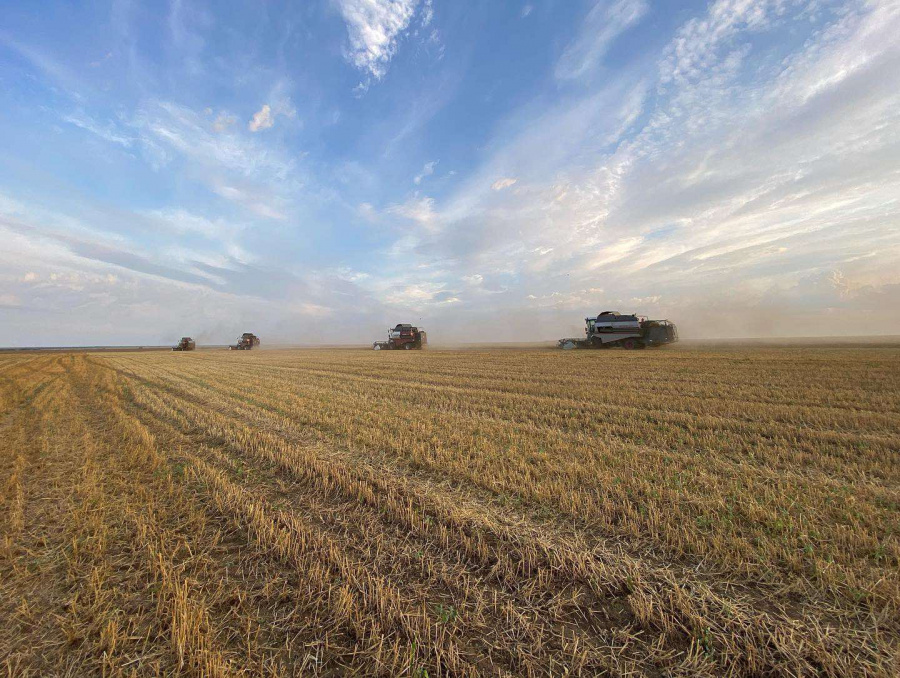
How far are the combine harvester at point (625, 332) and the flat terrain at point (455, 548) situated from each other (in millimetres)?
22801

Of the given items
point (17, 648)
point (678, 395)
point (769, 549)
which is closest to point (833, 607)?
point (769, 549)

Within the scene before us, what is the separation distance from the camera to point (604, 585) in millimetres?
2908

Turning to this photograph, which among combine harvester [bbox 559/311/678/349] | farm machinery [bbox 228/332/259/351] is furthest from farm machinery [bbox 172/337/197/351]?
combine harvester [bbox 559/311/678/349]

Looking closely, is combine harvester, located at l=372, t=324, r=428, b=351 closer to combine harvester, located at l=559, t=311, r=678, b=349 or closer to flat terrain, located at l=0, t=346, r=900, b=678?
combine harvester, located at l=559, t=311, r=678, b=349

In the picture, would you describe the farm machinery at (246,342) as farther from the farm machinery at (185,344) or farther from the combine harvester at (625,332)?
the combine harvester at (625,332)

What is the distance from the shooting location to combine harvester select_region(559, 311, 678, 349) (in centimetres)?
2922

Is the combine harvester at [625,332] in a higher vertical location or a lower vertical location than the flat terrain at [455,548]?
higher

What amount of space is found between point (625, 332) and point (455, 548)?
1203 inches

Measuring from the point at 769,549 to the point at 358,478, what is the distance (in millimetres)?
4628

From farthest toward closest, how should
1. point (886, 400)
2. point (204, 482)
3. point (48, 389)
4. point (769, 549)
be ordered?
1. point (48, 389)
2. point (886, 400)
3. point (204, 482)
4. point (769, 549)

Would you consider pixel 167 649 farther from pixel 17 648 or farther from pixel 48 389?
pixel 48 389

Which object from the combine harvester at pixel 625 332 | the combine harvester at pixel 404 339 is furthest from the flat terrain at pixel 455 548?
the combine harvester at pixel 404 339

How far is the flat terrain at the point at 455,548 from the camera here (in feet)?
7.55

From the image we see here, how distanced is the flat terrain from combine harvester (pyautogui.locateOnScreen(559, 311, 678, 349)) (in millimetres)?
22801
